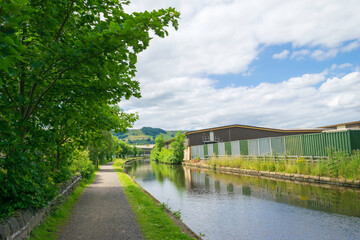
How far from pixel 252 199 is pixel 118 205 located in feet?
18.4

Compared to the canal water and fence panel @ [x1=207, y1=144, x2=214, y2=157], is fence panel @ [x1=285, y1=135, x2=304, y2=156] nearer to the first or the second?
the canal water

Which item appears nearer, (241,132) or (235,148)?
(235,148)

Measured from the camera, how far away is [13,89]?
4.75 meters

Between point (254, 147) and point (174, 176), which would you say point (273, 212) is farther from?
point (254, 147)

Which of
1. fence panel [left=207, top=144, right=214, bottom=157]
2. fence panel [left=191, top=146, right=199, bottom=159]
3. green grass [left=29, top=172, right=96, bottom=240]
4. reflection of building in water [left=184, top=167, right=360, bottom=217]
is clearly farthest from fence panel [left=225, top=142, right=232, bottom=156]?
green grass [left=29, top=172, right=96, bottom=240]

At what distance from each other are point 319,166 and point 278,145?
6.35 metres

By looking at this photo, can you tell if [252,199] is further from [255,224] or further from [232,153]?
[232,153]

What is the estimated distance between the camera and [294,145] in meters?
19.0

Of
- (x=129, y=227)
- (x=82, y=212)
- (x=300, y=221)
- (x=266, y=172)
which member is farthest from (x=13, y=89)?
(x=266, y=172)

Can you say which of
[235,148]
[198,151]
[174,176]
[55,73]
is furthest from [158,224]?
[198,151]

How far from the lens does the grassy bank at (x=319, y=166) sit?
12.5 m

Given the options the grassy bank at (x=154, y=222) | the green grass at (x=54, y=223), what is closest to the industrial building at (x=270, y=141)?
the grassy bank at (x=154, y=222)

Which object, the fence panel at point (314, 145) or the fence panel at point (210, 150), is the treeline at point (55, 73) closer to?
the fence panel at point (314, 145)

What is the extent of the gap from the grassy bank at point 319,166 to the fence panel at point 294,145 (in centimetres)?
93
